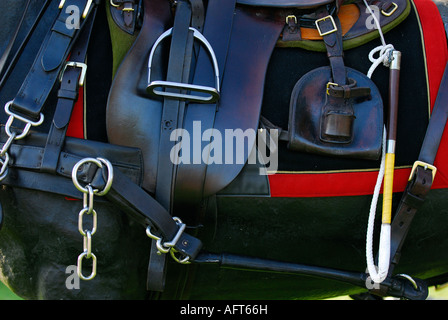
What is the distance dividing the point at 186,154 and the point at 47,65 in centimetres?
43

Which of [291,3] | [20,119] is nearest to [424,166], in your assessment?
[291,3]

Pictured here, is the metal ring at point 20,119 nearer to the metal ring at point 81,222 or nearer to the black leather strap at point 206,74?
the metal ring at point 81,222

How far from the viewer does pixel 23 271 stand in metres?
1.43

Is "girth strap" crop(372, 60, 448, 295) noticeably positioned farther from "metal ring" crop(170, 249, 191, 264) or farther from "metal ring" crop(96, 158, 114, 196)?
"metal ring" crop(96, 158, 114, 196)

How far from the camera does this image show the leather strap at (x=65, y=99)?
126cm

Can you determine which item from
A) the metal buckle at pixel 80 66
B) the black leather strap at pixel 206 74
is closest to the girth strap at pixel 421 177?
the black leather strap at pixel 206 74

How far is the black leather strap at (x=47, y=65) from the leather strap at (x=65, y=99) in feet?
0.08

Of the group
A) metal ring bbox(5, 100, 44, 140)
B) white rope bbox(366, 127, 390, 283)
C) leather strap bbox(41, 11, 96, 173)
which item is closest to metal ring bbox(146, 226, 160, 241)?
leather strap bbox(41, 11, 96, 173)

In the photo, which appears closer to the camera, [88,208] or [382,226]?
[88,208]

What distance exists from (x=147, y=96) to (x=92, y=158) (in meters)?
0.24

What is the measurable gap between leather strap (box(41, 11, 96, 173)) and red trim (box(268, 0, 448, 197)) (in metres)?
0.58

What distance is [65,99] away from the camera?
Result: 1283 mm

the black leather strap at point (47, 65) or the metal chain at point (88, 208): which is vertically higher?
the black leather strap at point (47, 65)

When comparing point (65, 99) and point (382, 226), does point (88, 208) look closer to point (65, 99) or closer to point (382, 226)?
point (65, 99)
